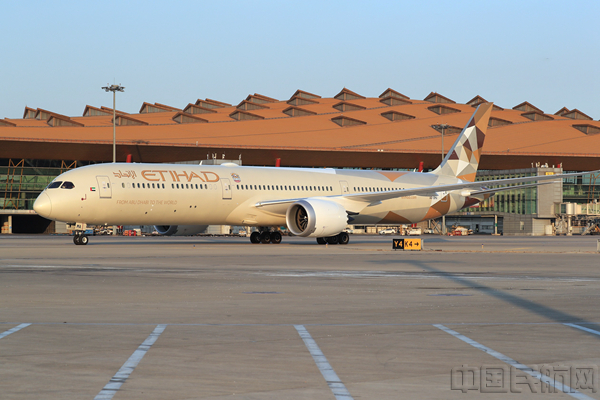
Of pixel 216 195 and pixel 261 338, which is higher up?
pixel 216 195

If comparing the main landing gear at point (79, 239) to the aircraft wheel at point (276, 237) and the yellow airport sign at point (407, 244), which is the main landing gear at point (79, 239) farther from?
the yellow airport sign at point (407, 244)

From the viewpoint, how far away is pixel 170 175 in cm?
3197

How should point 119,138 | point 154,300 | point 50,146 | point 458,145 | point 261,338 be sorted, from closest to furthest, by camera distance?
point 261,338
point 154,300
point 458,145
point 50,146
point 119,138

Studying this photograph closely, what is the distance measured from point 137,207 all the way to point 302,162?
58.0m

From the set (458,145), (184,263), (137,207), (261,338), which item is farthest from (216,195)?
(261,338)

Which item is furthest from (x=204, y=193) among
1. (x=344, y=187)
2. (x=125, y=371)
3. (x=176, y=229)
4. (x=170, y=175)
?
(x=125, y=371)

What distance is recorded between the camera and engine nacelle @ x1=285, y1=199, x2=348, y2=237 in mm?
32375

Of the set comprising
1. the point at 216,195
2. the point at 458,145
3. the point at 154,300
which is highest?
the point at 458,145

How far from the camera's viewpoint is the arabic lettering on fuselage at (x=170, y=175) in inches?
1224

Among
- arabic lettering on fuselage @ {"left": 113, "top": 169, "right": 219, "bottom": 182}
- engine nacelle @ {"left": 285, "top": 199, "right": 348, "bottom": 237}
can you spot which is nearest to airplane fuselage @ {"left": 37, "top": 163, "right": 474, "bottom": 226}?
arabic lettering on fuselage @ {"left": 113, "top": 169, "right": 219, "bottom": 182}

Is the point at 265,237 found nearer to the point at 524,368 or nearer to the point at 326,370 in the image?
the point at 326,370

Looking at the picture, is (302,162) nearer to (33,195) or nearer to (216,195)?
(33,195)

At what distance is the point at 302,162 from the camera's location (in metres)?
88.0

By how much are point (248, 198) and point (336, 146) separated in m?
55.6
